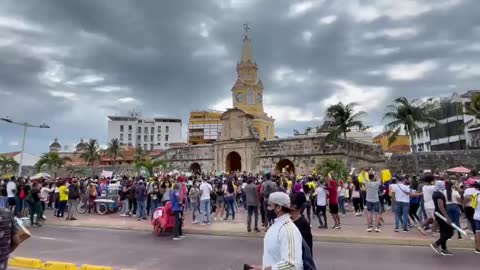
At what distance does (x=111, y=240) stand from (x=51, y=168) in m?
44.2

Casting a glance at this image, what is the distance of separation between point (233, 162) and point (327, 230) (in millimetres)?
24226

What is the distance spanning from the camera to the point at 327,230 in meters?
12.0

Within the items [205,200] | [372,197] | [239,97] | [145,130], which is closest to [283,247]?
[372,197]

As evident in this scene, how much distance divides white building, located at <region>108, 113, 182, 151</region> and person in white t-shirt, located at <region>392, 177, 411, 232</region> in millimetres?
100043

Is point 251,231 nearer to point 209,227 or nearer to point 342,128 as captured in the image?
point 209,227

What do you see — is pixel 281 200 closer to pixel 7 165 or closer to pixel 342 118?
pixel 342 118

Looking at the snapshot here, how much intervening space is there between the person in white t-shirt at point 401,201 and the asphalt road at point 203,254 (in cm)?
181

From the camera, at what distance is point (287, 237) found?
3037 millimetres

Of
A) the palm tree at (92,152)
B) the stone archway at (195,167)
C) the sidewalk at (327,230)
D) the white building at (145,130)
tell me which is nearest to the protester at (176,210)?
the sidewalk at (327,230)

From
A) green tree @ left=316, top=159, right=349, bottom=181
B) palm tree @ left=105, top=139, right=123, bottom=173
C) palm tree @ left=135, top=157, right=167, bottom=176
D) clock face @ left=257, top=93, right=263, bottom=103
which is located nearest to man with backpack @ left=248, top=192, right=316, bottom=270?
green tree @ left=316, top=159, right=349, bottom=181

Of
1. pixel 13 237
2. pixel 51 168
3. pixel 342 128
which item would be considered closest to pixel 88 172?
pixel 51 168

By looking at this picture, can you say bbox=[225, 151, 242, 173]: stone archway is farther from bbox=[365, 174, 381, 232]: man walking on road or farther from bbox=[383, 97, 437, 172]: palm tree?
bbox=[365, 174, 381, 232]: man walking on road

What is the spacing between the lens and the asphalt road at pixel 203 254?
767 cm

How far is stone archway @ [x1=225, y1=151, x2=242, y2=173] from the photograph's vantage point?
35094 mm
